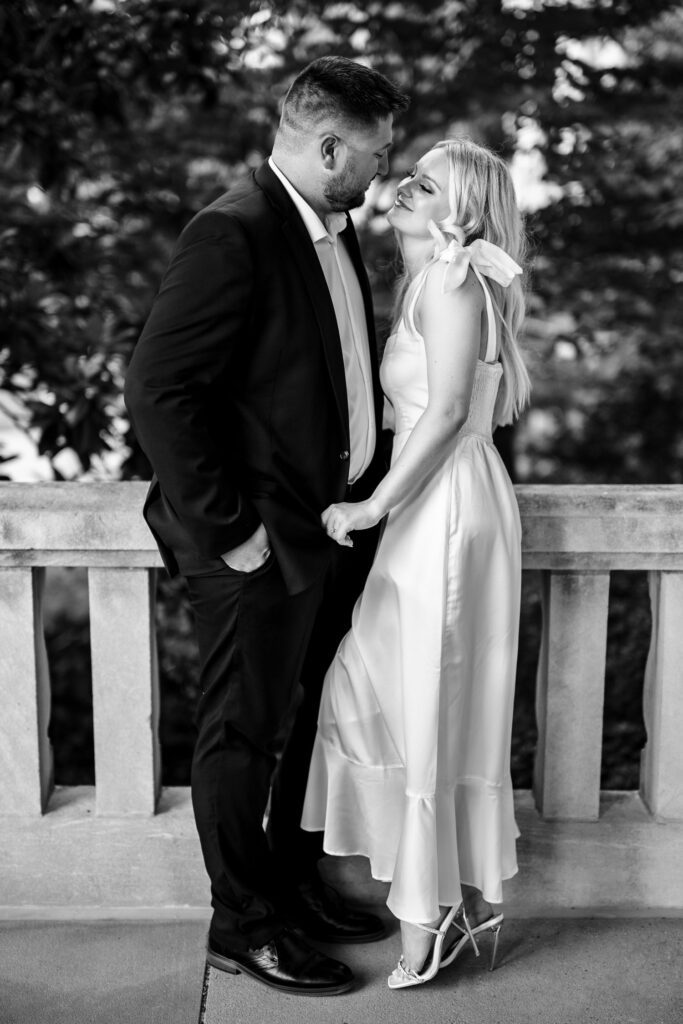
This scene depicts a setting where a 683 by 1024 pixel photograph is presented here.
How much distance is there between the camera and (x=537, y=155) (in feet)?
18.1

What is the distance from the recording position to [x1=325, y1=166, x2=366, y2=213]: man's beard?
269cm

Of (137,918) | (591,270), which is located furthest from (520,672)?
(137,918)

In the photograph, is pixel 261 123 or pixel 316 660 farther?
pixel 261 123

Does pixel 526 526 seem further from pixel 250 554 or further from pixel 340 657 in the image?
pixel 250 554

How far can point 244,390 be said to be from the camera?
263 cm

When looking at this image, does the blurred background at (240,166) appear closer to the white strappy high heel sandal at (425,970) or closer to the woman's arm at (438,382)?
the woman's arm at (438,382)

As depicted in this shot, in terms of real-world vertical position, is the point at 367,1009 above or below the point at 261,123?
below

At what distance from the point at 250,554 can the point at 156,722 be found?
768 millimetres

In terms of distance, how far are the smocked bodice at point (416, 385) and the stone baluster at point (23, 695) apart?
1.13m

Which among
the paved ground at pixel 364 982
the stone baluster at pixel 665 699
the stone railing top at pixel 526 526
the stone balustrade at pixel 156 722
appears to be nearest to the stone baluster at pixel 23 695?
the stone balustrade at pixel 156 722

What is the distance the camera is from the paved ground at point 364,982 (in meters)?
2.72

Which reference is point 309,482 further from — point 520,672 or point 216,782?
point 520,672

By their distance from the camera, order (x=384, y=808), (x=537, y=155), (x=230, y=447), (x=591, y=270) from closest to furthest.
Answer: (x=230, y=447)
(x=384, y=808)
(x=537, y=155)
(x=591, y=270)

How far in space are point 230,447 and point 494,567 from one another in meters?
0.75
